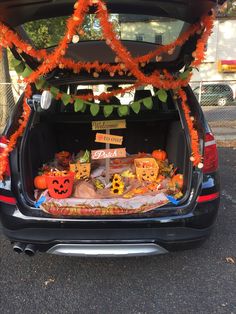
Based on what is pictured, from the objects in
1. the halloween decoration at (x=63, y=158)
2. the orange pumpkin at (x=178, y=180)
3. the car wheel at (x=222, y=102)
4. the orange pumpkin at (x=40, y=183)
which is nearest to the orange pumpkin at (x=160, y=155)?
the orange pumpkin at (x=178, y=180)

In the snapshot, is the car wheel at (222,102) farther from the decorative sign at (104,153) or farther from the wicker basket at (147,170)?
the decorative sign at (104,153)

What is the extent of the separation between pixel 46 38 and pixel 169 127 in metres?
2.38

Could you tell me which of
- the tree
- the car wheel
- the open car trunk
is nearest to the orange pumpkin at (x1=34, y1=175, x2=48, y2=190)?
the open car trunk

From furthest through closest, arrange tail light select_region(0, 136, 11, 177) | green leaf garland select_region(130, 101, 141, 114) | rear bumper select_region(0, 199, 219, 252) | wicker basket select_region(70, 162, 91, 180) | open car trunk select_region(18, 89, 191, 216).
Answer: wicker basket select_region(70, 162, 91, 180) → open car trunk select_region(18, 89, 191, 216) → green leaf garland select_region(130, 101, 141, 114) → tail light select_region(0, 136, 11, 177) → rear bumper select_region(0, 199, 219, 252)

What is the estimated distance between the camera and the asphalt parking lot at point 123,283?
267cm

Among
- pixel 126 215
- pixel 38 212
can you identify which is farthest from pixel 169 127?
pixel 38 212

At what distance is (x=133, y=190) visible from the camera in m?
3.21

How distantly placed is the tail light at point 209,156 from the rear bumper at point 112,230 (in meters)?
0.30

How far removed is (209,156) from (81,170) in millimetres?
Result: 1289

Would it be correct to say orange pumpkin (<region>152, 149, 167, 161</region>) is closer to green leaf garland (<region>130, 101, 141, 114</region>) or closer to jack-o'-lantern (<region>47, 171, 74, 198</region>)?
green leaf garland (<region>130, 101, 141, 114</region>)

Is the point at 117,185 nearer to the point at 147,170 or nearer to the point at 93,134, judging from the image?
the point at 147,170

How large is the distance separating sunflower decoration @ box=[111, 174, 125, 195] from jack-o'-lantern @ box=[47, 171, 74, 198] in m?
0.40

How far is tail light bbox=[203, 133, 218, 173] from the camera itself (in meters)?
2.77

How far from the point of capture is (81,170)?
11.7 feet
